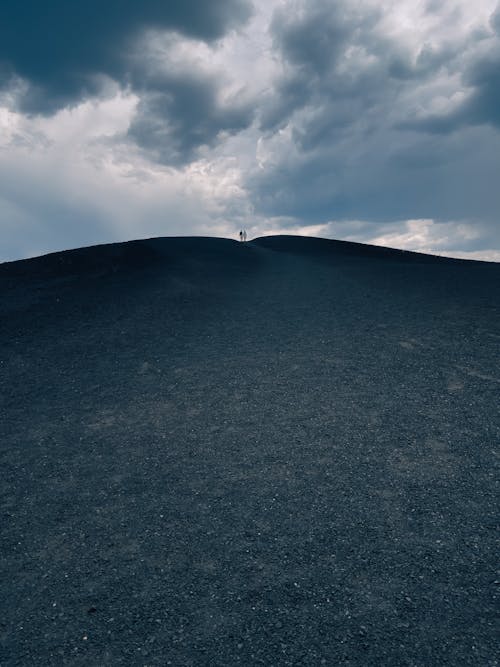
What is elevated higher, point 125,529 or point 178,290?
point 178,290

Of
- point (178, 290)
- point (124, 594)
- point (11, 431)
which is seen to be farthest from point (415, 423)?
point (178, 290)

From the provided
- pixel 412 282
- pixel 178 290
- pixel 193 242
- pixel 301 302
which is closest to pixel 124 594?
pixel 301 302

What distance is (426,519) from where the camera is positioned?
5789 millimetres

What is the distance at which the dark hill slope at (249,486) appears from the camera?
430 centimetres

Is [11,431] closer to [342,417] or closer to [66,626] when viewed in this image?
[66,626]

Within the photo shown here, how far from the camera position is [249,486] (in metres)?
6.61

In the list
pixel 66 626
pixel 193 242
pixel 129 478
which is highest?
pixel 193 242

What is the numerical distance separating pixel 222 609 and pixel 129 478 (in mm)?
3014

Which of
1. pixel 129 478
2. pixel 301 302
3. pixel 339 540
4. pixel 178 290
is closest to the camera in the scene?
pixel 339 540

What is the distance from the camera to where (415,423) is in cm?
825

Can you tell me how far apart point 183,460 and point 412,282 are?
16.1m

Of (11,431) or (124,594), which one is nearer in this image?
(124,594)

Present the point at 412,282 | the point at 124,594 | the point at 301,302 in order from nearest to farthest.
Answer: the point at 124,594 → the point at 301,302 → the point at 412,282

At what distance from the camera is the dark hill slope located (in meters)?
4.30
